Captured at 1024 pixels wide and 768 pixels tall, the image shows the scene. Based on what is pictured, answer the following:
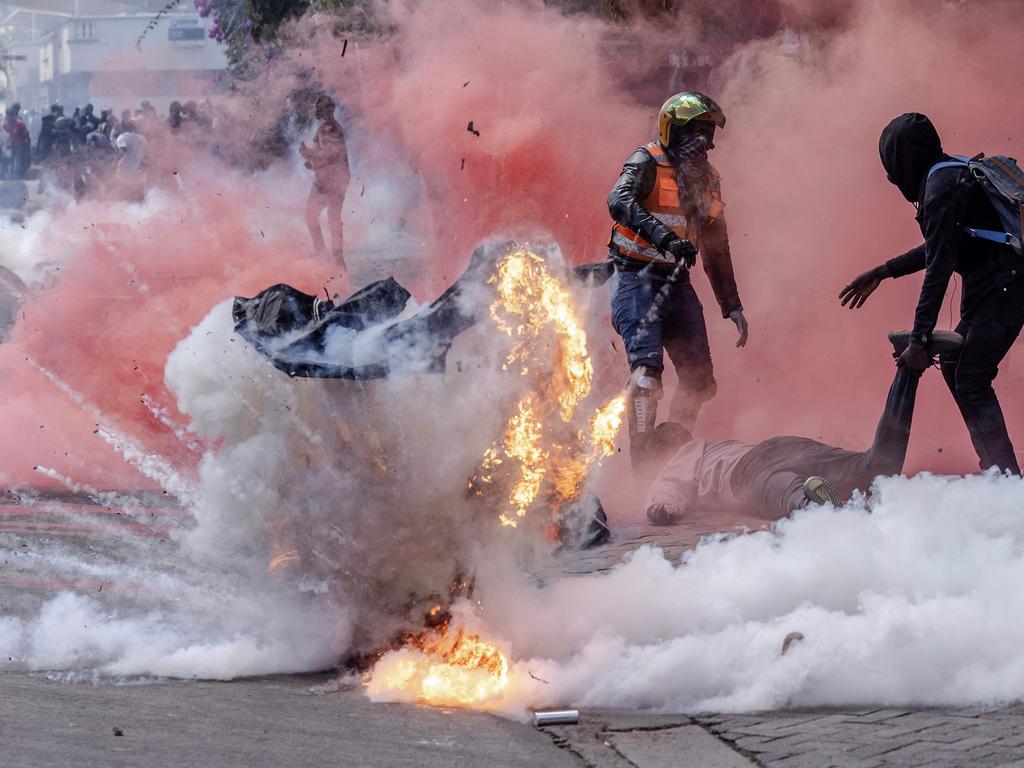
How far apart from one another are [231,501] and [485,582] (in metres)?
0.98

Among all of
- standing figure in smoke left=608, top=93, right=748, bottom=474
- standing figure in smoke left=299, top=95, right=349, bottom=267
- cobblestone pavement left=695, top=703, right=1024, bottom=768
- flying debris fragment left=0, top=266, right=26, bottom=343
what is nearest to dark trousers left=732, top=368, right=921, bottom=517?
standing figure in smoke left=608, top=93, right=748, bottom=474

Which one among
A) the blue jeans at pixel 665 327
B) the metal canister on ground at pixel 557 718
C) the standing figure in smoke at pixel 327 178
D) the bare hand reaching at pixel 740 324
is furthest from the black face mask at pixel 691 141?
the standing figure in smoke at pixel 327 178

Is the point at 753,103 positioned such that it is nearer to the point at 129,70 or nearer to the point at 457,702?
the point at 457,702

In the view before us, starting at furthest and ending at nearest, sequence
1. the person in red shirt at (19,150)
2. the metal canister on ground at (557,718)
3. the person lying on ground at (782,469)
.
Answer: the person in red shirt at (19,150) → the person lying on ground at (782,469) → the metal canister on ground at (557,718)

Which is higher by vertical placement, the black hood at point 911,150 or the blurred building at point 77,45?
the blurred building at point 77,45

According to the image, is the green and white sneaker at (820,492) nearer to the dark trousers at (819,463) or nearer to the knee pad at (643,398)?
the dark trousers at (819,463)

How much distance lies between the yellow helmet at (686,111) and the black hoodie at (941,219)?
1209 millimetres

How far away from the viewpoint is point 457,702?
15.7ft

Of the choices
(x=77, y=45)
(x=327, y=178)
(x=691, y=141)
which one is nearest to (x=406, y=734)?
(x=691, y=141)

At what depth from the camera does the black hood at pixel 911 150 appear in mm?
6355

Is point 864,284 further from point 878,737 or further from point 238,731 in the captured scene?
point 238,731

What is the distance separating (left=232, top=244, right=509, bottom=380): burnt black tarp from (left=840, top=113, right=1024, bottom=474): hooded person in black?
2.13 m

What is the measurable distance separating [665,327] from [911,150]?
1926 millimetres

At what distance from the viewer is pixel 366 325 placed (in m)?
5.27
